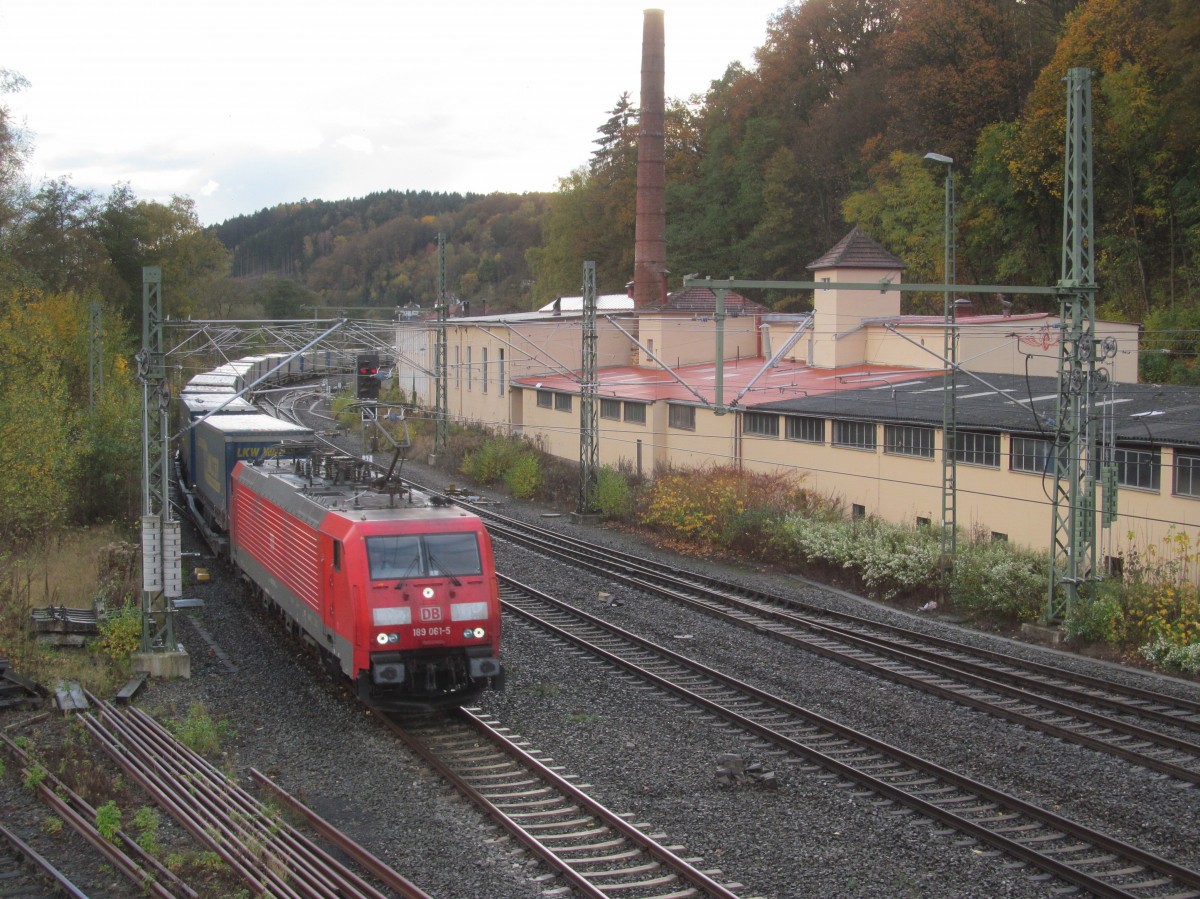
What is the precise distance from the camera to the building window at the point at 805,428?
2642 centimetres

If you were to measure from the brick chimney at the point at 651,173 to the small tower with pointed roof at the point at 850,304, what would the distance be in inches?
382

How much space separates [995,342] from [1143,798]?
22265 millimetres

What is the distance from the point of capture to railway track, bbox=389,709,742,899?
8516mm

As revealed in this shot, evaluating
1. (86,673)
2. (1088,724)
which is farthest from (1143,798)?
(86,673)

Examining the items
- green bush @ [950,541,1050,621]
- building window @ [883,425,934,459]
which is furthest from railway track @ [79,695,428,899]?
building window @ [883,425,934,459]

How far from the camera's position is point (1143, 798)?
10469 millimetres

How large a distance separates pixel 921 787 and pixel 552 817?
3.58 m

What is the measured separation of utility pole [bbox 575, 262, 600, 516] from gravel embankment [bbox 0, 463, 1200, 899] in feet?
41.2

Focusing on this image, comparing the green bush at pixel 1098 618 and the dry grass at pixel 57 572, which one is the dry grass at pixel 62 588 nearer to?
the dry grass at pixel 57 572

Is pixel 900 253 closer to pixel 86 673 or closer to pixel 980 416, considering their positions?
pixel 980 416

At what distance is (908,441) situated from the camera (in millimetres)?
23719

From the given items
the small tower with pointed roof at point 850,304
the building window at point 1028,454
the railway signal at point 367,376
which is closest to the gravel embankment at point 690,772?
the building window at point 1028,454

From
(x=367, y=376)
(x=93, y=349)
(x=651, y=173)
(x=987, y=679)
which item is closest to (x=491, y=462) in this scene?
(x=93, y=349)

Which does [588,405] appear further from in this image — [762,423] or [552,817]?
[552,817]
